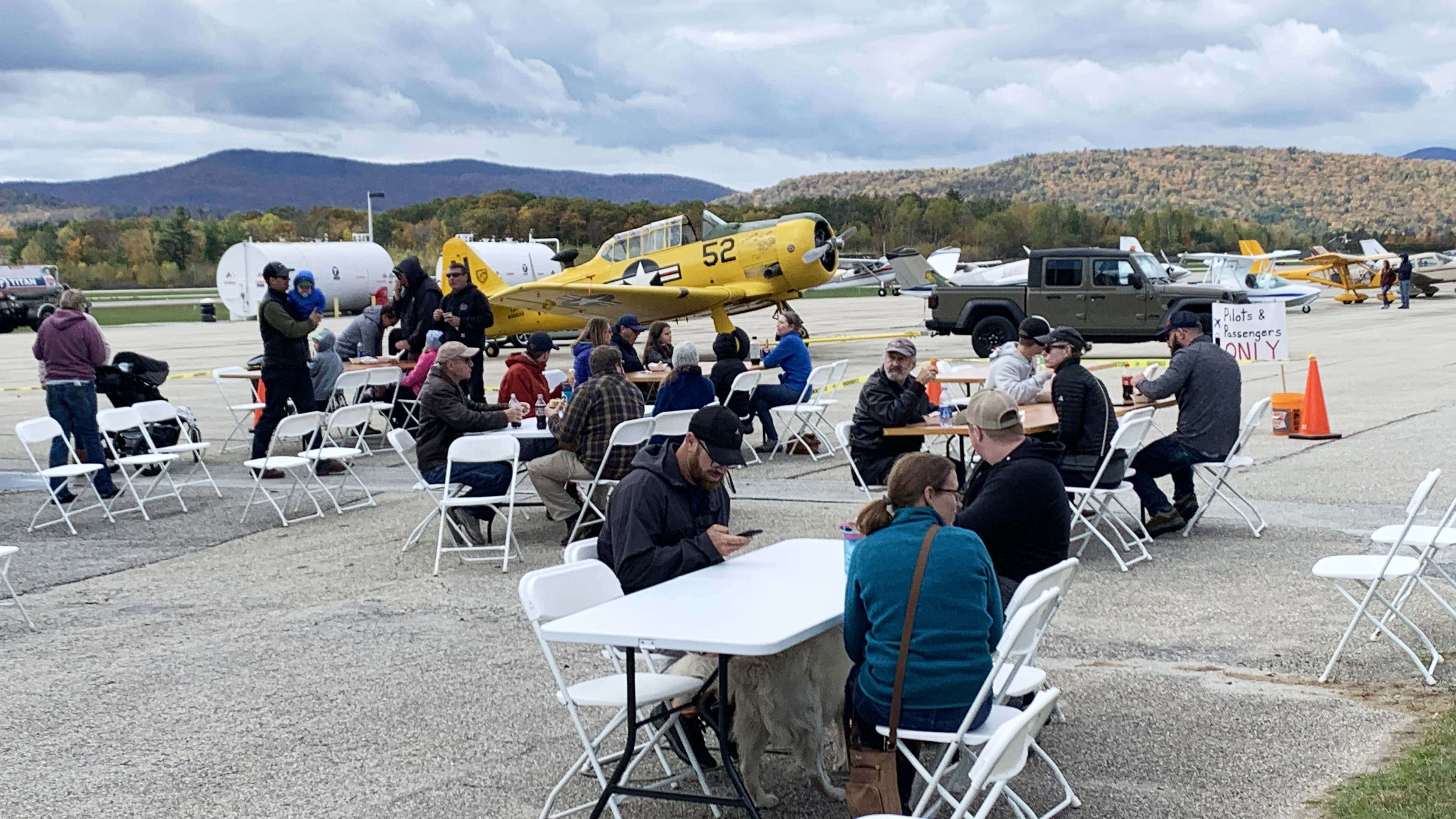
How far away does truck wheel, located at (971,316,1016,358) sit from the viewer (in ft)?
74.8

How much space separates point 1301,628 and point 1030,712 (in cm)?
377

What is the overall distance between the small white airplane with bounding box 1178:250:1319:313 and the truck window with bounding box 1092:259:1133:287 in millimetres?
2128

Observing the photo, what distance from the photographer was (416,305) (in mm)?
14203

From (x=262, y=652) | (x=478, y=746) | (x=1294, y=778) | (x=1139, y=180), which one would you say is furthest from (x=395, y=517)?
(x=1139, y=180)

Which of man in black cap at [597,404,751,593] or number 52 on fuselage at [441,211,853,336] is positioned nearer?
man in black cap at [597,404,751,593]

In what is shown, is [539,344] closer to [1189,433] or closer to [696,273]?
[1189,433]

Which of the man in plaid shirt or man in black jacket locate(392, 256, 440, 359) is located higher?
man in black jacket locate(392, 256, 440, 359)

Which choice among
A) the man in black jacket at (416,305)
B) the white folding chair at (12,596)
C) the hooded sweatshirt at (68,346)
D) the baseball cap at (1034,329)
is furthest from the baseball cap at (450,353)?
the man in black jacket at (416,305)

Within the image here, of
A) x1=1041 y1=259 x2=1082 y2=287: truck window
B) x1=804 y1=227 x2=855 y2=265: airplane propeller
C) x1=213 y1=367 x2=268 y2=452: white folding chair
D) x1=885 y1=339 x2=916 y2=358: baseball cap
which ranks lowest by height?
x1=213 y1=367 x2=268 y2=452: white folding chair

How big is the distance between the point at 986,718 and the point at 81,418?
8.99 metres

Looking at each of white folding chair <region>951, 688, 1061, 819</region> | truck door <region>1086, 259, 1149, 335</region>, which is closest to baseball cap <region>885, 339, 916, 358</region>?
white folding chair <region>951, 688, 1061, 819</region>

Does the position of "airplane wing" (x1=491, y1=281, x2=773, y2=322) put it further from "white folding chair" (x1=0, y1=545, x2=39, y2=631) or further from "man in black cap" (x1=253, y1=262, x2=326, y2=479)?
"white folding chair" (x1=0, y1=545, x2=39, y2=631)

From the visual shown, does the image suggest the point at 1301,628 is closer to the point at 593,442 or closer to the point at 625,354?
the point at 593,442

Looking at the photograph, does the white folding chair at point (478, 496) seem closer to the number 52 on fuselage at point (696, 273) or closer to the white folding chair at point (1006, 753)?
the white folding chair at point (1006, 753)
